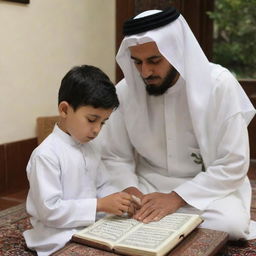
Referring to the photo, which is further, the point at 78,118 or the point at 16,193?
the point at 16,193

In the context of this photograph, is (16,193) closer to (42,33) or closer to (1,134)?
(1,134)

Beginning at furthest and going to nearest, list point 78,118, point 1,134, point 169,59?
1. point 1,134
2. point 169,59
3. point 78,118

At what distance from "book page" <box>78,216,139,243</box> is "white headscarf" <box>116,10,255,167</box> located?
58cm

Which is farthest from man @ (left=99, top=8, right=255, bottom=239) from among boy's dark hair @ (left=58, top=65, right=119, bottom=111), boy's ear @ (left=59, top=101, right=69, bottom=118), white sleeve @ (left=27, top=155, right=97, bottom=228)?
boy's ear @ (left=59, top=101, right=69, bottom=118)

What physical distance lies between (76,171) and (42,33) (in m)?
1.73

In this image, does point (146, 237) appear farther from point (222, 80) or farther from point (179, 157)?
point (222, 80)

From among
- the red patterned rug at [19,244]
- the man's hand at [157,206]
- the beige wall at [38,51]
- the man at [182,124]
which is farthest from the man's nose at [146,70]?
the beige wall at [38,51]

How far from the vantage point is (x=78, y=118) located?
1781 mm

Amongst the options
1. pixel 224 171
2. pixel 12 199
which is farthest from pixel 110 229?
pixel 12 199

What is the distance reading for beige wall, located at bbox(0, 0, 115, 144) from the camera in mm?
3008

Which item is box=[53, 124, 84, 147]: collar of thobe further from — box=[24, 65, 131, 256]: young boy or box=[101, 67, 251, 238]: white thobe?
box=[101, 67, 251, 238]: white thobe

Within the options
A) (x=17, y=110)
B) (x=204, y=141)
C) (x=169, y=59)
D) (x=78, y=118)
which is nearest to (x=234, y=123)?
(x=204, y=141)

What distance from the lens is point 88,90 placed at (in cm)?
175

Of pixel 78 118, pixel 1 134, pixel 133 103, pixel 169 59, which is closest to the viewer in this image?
pixel 78 118
